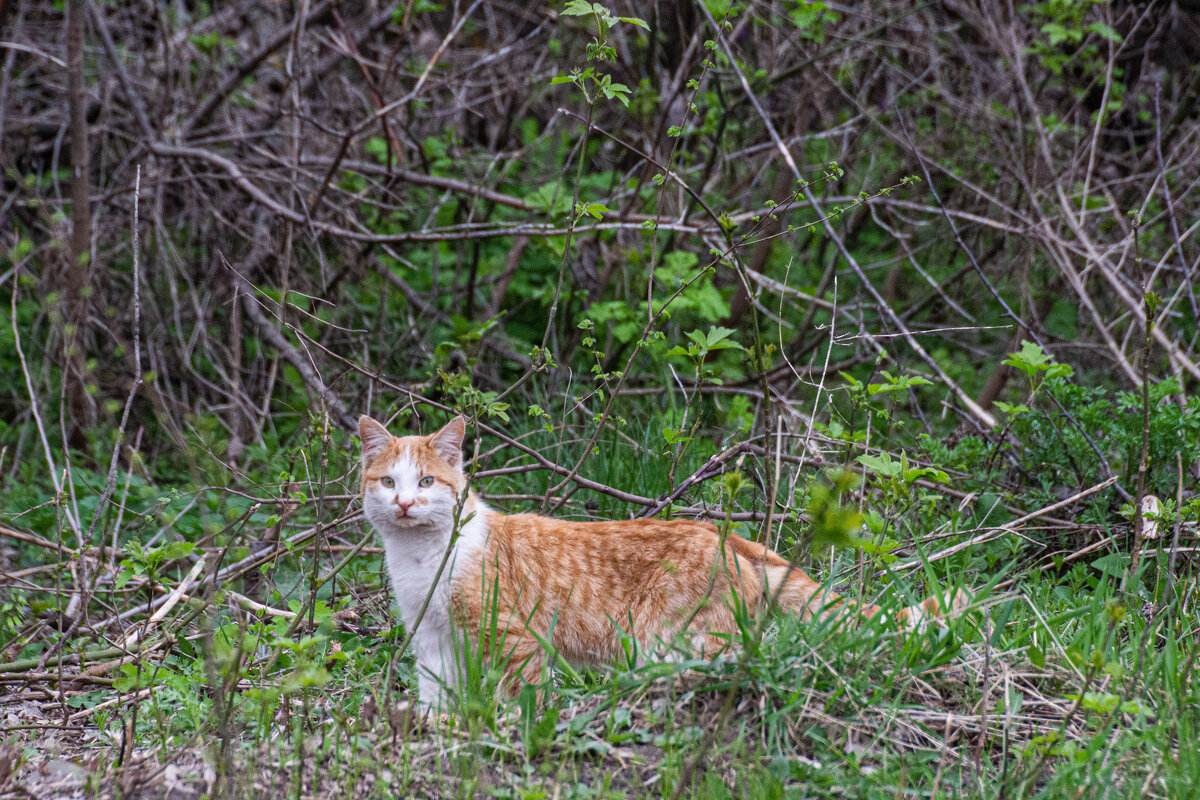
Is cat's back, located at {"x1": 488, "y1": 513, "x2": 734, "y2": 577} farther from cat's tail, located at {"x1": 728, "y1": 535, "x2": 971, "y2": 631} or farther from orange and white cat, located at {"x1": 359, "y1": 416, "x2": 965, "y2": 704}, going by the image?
cat's tail, located at {"x1": 728, "y1": 535, "x2": 971, "y2": 631}

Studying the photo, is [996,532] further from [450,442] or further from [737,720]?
[450,442]

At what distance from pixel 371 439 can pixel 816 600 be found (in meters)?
1.68

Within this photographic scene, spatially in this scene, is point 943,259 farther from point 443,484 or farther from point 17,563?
point 17,563

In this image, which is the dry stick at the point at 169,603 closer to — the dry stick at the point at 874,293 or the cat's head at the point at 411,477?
the cat's head at the point at 411,477

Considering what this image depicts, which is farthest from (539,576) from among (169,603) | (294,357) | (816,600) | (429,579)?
(294,357)

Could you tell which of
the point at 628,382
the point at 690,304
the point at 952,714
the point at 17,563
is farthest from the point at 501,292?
the point at 952,714

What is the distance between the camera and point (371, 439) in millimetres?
3662

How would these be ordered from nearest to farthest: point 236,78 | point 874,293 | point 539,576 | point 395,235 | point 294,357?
point 539,576
point 874,293
point 294,357
point 395,235
point 236,78

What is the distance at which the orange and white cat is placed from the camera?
10.3 feet

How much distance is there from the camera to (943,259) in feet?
24.7

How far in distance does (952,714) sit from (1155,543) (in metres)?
1.86

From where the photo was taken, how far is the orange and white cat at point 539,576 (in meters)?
3.13

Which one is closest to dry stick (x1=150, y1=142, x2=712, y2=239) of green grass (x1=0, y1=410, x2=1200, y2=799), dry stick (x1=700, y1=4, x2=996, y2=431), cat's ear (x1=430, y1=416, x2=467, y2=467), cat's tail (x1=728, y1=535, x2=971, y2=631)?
dry stick (x1=700, y1=4, x2=996, y2=431)

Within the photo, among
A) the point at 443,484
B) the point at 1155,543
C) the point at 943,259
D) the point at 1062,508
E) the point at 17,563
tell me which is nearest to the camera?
the point at 443,484
